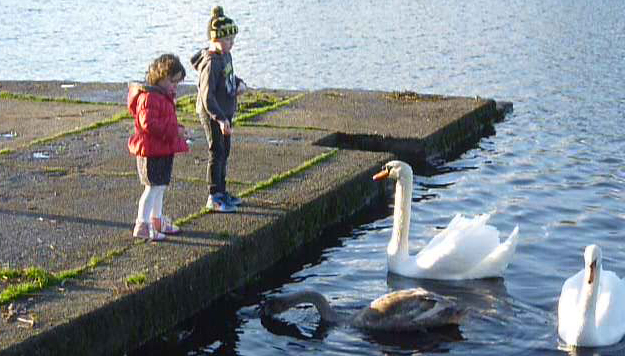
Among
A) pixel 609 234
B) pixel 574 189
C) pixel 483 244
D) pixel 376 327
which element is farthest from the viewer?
pixel 574 189

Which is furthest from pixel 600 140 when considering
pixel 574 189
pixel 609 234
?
pixel 609 234

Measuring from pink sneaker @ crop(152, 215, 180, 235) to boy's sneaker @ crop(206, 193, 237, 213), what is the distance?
69 centimetres

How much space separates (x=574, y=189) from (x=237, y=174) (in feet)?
13.3

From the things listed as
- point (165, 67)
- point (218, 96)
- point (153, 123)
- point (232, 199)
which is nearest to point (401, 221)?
point (232, 199)

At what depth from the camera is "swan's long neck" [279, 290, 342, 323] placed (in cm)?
934

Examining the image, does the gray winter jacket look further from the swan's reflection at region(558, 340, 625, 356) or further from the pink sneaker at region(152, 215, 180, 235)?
the swan's reflection at region(558, 340, 625, 356)

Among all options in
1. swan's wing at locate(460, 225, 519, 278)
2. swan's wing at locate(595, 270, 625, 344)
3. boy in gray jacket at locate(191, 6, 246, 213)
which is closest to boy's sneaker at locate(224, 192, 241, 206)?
boy in gray jacket at locate(191, 6, 246, 213)

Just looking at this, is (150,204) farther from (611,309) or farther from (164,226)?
(611,309)

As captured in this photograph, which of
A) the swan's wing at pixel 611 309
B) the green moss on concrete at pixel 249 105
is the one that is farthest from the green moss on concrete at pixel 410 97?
the swan's wing at pixel 611 309

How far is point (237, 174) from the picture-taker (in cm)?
1226

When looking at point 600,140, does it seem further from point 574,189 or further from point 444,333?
point 444,333

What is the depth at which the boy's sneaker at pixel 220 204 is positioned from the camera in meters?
10.7

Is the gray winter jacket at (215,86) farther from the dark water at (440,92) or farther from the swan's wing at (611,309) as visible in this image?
the swan's wing at (611,309)

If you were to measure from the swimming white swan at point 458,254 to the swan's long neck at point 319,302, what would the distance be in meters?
1.44
